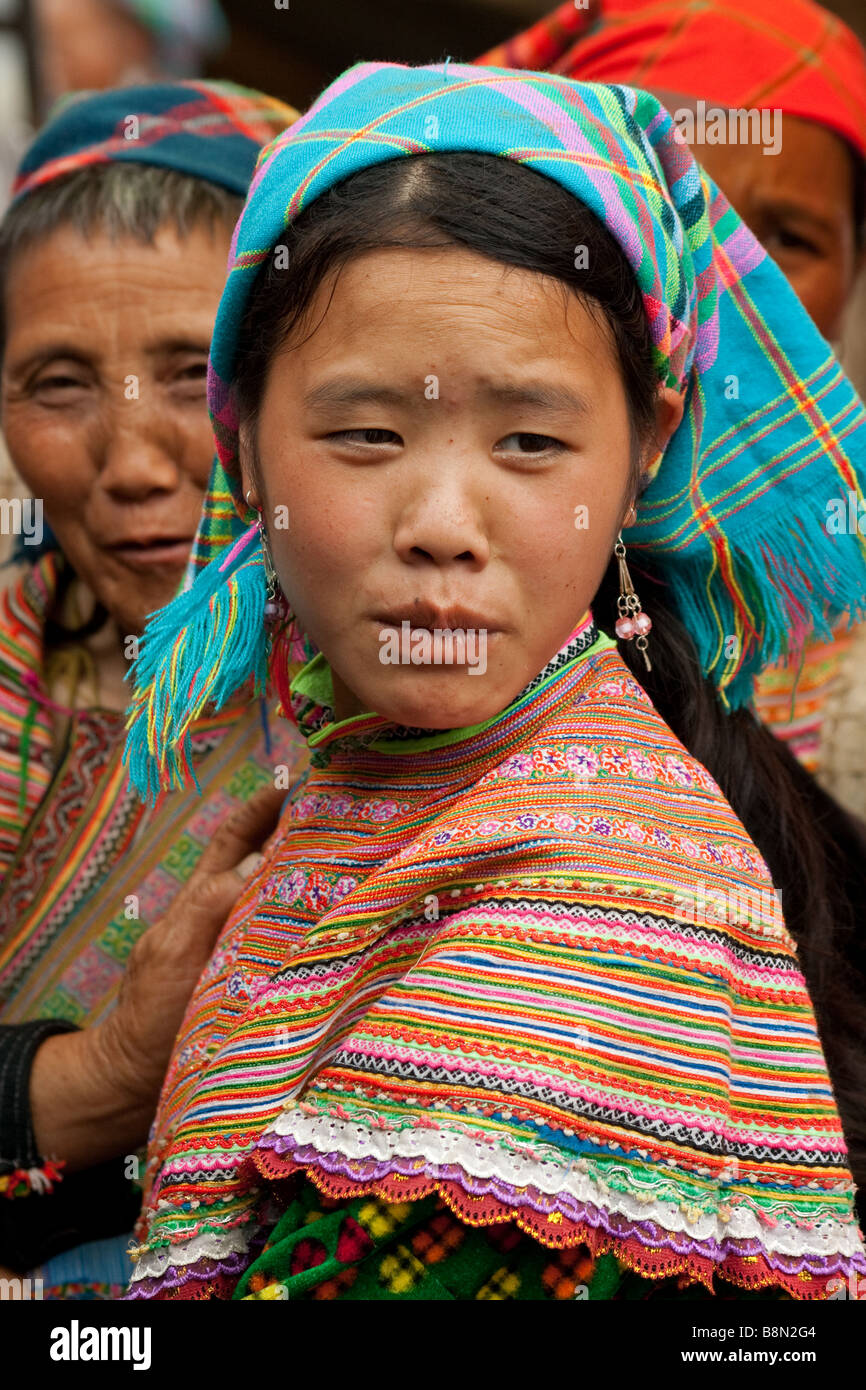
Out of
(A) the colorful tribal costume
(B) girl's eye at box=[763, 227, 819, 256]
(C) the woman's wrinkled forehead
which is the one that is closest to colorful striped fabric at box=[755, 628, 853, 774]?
(A) the colorful tribal costume

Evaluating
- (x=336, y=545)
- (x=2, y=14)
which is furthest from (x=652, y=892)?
(x=2, y=14)

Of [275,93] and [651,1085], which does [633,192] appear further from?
[275,93]

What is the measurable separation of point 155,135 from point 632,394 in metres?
1.44

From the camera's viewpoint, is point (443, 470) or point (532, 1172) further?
point (443, 470)

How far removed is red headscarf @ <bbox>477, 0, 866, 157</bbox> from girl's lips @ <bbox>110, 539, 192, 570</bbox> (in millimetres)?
1507

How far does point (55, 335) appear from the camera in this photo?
251 cm

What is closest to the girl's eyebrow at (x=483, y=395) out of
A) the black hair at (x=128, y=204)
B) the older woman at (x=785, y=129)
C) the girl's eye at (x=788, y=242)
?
the older woman at (x=785, y=129)

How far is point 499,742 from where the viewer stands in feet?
5.24

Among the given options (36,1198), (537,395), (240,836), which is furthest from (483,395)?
(36,1198)

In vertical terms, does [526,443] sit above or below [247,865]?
above

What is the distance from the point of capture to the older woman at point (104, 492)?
8.07ft

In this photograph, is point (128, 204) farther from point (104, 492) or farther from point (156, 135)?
point (104, 492)

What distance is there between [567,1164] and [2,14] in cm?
549
